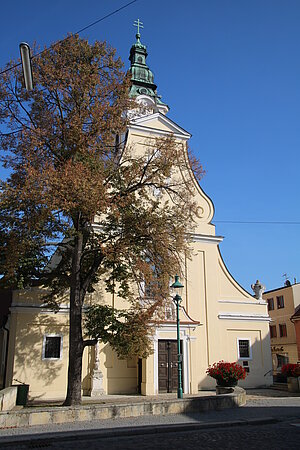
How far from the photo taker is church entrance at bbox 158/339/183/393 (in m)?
20.9

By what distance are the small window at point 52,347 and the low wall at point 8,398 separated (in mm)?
4158

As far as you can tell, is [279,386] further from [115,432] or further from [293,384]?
[115,432]

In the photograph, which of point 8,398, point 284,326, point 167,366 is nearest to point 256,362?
point 167,366

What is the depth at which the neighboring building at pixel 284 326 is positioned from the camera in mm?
41094

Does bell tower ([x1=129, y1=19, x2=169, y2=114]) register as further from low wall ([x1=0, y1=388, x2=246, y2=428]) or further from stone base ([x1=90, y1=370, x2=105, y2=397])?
low wall ([x1=0, y1=388, x2=246, y2=428])

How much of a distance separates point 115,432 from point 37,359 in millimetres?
10563

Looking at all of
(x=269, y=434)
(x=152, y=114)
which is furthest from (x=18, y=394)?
(x=152, y=114)

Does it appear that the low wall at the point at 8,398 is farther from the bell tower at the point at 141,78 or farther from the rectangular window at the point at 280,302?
the rectangular window at the point at 280,302

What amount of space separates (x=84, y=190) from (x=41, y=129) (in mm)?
3900

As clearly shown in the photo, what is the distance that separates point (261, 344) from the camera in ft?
83.5

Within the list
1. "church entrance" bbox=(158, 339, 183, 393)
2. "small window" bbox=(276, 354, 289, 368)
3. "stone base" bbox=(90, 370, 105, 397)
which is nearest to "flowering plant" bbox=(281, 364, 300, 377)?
"church entrance" bbox=(158, 339, 183, 393)

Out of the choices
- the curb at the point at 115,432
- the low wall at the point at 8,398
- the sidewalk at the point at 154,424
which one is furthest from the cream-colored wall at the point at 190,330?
the curb at the point at 115,432

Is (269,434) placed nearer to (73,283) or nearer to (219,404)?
(219,404)

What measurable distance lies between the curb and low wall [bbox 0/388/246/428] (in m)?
1.29
